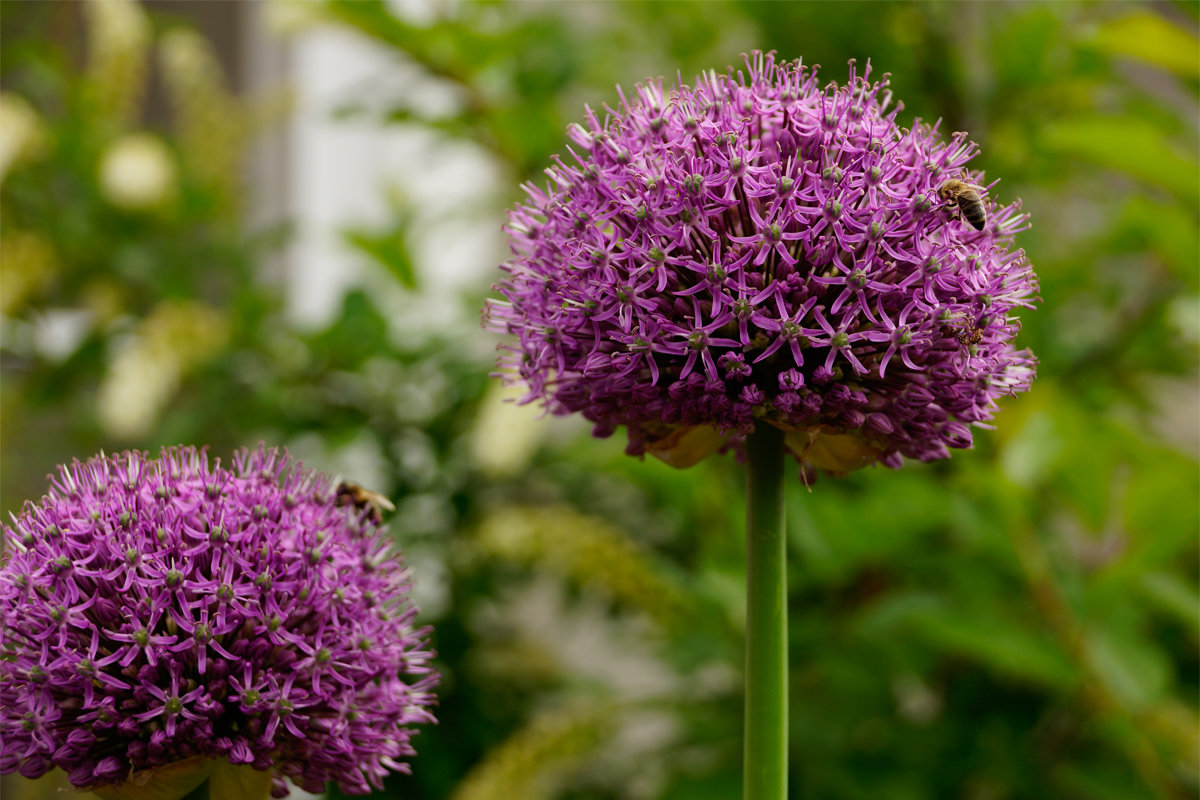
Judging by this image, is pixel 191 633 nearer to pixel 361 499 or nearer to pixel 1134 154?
pixel 361 499

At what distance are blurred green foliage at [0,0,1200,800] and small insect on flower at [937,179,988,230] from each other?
68cm

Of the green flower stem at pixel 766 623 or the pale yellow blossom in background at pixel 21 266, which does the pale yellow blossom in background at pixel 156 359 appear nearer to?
the pale yellow blossom in background at pixel 21 266

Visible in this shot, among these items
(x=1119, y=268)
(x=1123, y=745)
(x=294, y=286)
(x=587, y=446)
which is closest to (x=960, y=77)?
(x=1119, y=268)

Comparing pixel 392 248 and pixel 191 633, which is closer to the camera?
pixel 191 633

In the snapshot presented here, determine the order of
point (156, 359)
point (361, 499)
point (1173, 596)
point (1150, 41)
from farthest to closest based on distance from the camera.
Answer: point (156, 359), point (1150, 41), point (1173, 596), point (361, 499)

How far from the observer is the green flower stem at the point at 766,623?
0.56 m

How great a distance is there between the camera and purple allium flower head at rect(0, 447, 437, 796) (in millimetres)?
547

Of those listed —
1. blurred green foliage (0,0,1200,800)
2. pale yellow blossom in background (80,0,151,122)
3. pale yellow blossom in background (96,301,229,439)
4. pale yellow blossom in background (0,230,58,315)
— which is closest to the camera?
blurred green foliage (0,0,1200,800)

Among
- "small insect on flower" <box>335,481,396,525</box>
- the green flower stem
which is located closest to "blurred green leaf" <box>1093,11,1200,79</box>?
the green flower stem

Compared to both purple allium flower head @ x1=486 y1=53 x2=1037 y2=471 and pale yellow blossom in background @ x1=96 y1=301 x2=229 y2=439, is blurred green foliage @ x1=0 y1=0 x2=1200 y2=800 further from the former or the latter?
purple allium flower head @ x1=486 y1=53 x2=1037 y2=471

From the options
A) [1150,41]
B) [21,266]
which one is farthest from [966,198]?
[21,266]

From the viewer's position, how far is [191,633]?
0.55 m

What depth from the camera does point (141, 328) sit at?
1794 millimetres

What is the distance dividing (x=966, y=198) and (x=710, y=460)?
0.99 meters
